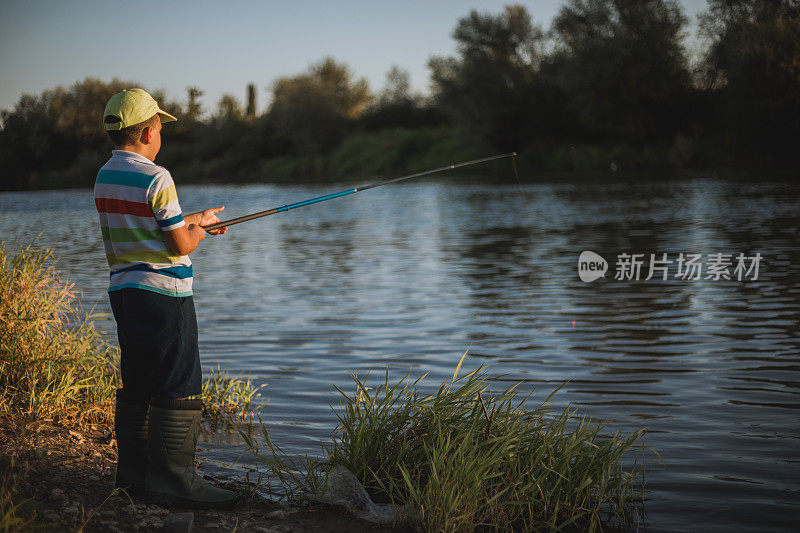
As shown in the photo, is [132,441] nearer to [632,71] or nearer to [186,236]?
[186,236]

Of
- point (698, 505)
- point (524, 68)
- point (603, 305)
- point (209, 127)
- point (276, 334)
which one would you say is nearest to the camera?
point (698, 505)

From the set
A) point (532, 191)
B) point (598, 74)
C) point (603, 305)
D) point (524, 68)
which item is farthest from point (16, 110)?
point (524, 68)

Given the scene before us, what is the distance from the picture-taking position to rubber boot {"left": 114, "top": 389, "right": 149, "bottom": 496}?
379cm


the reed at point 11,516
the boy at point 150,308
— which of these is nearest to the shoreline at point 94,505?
the reed at point 11,516

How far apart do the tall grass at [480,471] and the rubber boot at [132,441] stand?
83 cm

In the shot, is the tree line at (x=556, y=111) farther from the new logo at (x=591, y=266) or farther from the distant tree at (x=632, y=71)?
the new logo at (x=591, y=266)

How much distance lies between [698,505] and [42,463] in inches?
134

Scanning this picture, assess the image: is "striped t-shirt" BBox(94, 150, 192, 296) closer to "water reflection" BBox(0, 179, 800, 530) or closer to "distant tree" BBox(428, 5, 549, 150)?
"water reflection" BBox(0, 179, 800, 530)

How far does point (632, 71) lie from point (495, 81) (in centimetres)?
1177

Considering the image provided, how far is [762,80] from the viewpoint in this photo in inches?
1640

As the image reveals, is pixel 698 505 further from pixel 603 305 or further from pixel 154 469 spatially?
pixel 603 305

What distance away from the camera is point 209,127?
64438mm

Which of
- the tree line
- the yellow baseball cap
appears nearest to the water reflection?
the yellow baseball cap

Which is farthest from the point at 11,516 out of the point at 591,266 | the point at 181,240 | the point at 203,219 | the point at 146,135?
the point at 591,266
